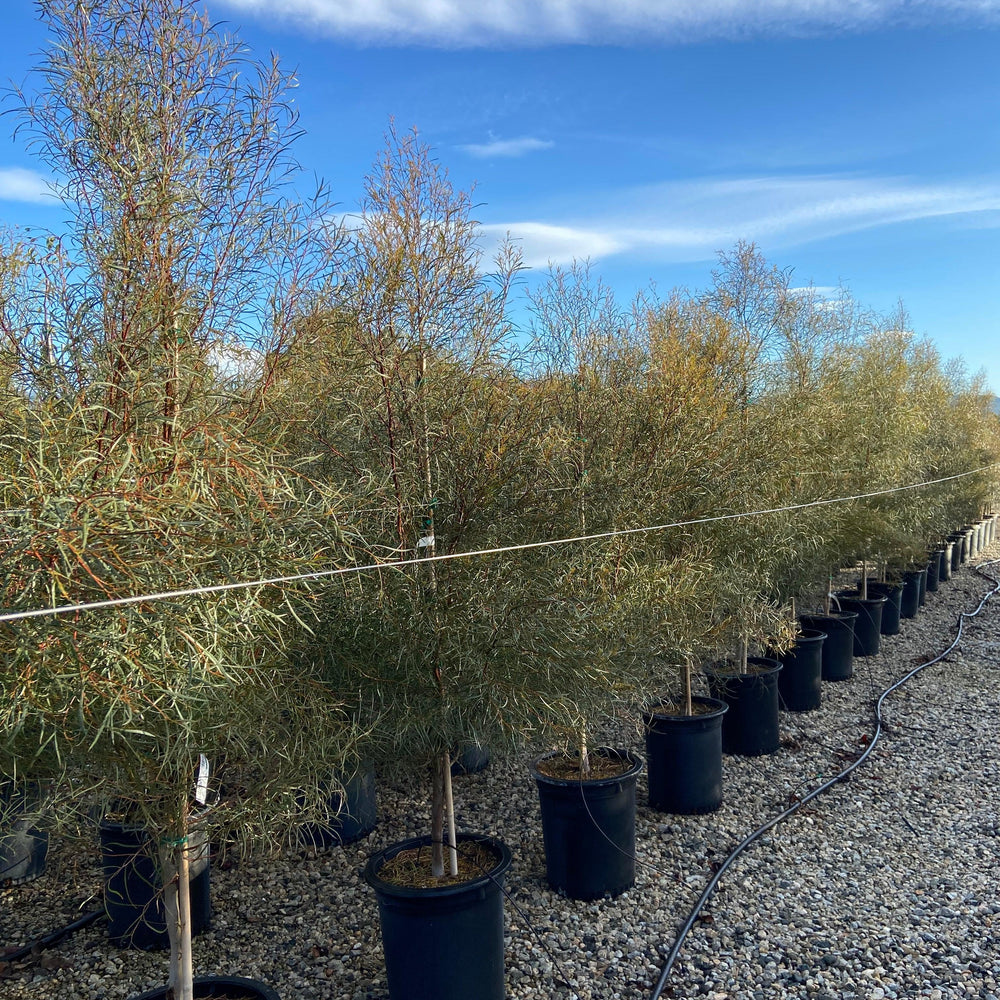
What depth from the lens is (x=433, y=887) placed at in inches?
106

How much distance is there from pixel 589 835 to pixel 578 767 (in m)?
0.41

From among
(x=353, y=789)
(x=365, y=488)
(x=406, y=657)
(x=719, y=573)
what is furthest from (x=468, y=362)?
(x=353, y=789)

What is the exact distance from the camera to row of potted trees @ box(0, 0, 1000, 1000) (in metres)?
1.76

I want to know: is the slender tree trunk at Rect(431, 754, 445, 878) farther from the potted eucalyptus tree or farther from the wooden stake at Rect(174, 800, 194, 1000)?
the wooden stake at Rect(174, 800, 194, 1000)

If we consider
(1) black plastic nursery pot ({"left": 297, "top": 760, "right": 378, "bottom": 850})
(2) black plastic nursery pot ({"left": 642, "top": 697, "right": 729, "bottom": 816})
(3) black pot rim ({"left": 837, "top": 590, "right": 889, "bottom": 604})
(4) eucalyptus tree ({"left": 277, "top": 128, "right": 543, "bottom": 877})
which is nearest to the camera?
(4) eucalyptus tree ({"left": 277, "top": 128, "right": 543, "bottom": 877})

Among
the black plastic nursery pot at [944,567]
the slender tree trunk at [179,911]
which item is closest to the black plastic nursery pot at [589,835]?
the slender tree trunk at [179,911]

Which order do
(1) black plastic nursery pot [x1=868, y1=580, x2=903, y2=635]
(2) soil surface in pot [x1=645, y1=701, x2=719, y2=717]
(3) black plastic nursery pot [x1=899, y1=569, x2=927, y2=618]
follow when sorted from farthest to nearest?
1. (3) black plastic nursery pot [x1=899, y1=569, x2=927, y2=618]
2. (1) black plastic nursery pot [x1=868, y1=580, x2=903, y2=635]
3. (2) soil surface in pot [x1=645, y1=701, x2=719, y2=717]

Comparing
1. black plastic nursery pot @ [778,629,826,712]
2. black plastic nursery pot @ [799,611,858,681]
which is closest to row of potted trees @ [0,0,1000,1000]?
black plastic nursery pot @ [778,629,826,712]

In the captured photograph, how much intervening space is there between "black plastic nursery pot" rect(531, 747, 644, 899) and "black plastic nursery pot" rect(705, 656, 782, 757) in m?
1.87

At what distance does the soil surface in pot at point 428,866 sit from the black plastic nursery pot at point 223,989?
539mm

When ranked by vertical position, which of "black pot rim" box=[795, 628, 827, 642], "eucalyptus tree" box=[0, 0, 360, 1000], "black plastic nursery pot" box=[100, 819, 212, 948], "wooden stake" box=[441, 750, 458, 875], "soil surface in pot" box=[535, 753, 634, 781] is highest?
"eucalyptus tree" box=[0, 0, 360, 1000]

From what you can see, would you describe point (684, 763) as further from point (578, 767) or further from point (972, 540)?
point (972, 540)

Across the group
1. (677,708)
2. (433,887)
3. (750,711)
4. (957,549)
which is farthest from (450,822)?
(957,549)

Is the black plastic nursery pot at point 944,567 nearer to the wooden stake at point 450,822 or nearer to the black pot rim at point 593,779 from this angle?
the black pot rim at point 593,779
